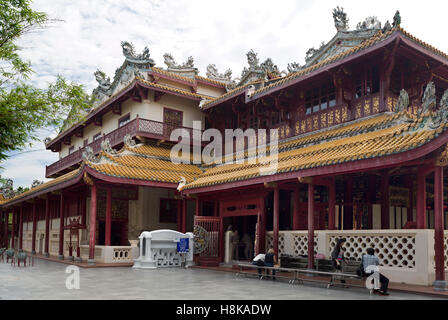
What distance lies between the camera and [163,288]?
11242 mm

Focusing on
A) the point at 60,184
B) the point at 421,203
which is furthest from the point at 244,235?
the point at 421,203

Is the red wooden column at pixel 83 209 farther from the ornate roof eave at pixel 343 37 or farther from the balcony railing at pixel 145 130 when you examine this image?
the ornate roof eave at pixel 343 37

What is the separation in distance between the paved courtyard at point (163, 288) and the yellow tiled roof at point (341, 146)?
3.39 metres

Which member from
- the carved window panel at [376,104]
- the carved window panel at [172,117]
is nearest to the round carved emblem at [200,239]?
the carved window panel at [172,117]

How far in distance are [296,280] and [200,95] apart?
13.5m

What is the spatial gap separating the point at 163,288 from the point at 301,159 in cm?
611

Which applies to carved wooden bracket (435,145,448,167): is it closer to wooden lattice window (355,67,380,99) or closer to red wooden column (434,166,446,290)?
red wooden column (434,166,446,290)

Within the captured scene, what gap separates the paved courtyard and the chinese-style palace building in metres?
2.19

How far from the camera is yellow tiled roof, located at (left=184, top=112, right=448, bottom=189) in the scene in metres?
11.3

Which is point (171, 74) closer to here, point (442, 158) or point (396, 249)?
point (396, 249)

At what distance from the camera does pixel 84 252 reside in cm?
2059

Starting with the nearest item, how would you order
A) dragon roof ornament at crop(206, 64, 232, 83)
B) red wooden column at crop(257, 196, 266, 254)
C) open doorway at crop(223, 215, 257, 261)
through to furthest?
red wooden column at crop(257, 196, 266, 254)
open doorway at crop(223, 215, 257, 261)
dragon roof ornament at crop(206, 64, 232, 83)

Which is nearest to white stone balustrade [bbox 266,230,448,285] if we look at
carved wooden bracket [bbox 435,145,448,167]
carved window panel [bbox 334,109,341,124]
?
carved wooden bracket [bbox 435,145,448,167]
